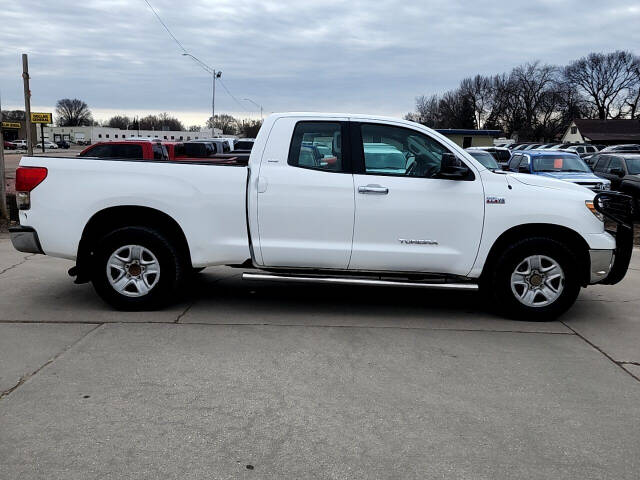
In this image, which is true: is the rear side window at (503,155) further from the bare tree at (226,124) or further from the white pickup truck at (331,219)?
the bare tree at (226,124)

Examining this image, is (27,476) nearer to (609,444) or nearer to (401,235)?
(609,444)

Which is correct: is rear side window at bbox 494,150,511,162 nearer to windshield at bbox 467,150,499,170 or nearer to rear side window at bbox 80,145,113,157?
windshield at bbox 467,150,499,170

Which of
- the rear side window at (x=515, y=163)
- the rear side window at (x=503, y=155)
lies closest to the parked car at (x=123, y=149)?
the rear side window at (x=515, y=163)

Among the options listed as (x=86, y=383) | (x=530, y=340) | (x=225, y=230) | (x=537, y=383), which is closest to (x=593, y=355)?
(x=530, y=340)

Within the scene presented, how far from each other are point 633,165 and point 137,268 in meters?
13.9

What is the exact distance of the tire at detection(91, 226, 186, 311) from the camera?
5750 millimetres

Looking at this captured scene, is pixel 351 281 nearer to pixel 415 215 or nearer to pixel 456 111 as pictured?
pixel 415 215

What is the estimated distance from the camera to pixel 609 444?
342 cm

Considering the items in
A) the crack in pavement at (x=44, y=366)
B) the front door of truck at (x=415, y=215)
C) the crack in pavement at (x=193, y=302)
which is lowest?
the crack in pavement at (x=193, y=302)

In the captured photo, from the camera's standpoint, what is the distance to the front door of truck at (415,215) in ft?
18.5

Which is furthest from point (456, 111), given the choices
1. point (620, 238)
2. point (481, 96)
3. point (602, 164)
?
point (620, 238)

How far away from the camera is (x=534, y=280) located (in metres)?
5.80

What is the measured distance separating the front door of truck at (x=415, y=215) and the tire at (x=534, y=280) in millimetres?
329

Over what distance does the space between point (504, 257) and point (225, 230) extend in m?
2.75
